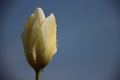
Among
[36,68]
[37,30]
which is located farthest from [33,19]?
[36,68]

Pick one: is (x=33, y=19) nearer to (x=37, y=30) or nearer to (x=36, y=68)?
(x=37, y=30)

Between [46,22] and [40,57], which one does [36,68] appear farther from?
[46,22]

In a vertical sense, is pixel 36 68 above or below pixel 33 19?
below

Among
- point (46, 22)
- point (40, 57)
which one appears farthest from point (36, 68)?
point (46, 22)
